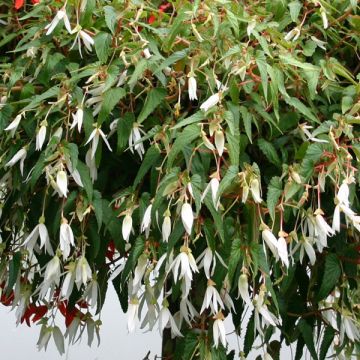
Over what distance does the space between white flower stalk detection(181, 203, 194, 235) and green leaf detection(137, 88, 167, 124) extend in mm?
152

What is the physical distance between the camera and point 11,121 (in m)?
1.23

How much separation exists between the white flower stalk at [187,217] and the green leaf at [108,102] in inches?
6.9

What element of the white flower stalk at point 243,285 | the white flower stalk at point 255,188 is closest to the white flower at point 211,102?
the white flower stalk at point 255,188

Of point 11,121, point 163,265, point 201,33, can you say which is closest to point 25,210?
point 11,121

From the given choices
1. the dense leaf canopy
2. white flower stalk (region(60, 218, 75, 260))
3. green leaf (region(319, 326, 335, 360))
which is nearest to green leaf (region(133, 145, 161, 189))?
the dense leaf canopy

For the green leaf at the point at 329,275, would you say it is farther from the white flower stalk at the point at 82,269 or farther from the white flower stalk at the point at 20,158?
the white flower stalk at the point at 20,158

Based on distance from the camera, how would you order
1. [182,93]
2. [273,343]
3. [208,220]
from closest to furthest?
[208,220] < [182,93] < [273,343]

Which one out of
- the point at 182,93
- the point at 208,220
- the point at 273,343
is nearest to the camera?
the point at 208,220

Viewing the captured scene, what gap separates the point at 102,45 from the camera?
3.62 feet

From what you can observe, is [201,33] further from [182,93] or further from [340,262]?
[340,262]

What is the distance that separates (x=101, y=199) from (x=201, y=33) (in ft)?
0.89

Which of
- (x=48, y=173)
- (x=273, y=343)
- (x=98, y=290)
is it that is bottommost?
(x=273, y=343)

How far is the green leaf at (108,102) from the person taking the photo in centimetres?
108

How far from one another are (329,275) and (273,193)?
8.7 inches
